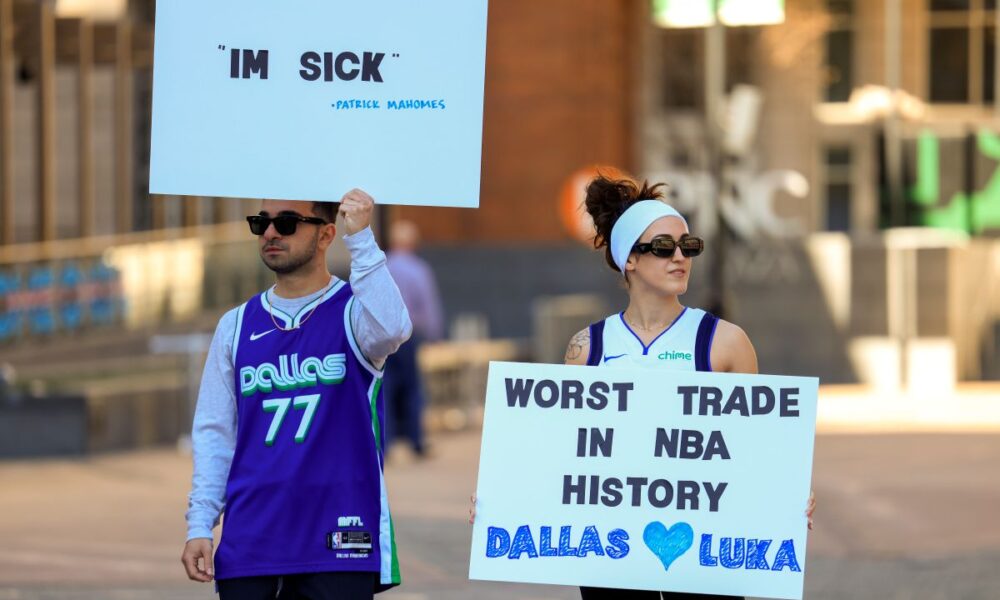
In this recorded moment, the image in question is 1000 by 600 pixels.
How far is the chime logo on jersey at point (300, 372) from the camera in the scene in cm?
486

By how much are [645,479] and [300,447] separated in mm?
910

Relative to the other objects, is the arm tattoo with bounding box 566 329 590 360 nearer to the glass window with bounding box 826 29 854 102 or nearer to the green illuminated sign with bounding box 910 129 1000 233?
the green illuminated sign with bounding box 910 129 1000 233

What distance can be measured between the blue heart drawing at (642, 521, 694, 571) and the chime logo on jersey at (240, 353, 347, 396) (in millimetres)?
903

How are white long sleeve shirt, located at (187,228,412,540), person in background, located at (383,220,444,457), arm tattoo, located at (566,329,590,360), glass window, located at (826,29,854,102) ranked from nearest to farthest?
white long sleeve shirt, located at (187,228,412,540)
arm tattoo, located at (566,329,590,360)
person in background, located at (383,220,444,457)
glass window, located at (826,29,854,102)

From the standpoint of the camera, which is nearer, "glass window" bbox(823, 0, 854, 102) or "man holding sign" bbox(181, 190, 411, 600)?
"man holding sign" bbox(181, 190, 411, 600)

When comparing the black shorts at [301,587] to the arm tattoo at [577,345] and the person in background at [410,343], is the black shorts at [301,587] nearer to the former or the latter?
the arm tattoo at [577,345]

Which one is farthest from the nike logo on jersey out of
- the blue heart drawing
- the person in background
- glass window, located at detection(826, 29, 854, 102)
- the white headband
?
glass window, located at detection(826, 29, 854, 102)

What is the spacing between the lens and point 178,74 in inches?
195

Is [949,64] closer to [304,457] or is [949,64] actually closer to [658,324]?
[658,324]

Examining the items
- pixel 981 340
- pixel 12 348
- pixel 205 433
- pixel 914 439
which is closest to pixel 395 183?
pixel 205 433

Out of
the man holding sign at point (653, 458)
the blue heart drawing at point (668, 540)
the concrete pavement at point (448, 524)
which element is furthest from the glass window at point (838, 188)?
the blue heart drawing at point (668, 540)

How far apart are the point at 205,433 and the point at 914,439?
41.2 feet

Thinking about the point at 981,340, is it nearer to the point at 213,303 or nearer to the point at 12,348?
the point at 213,303

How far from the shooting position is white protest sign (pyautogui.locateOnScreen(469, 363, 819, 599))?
492cm
